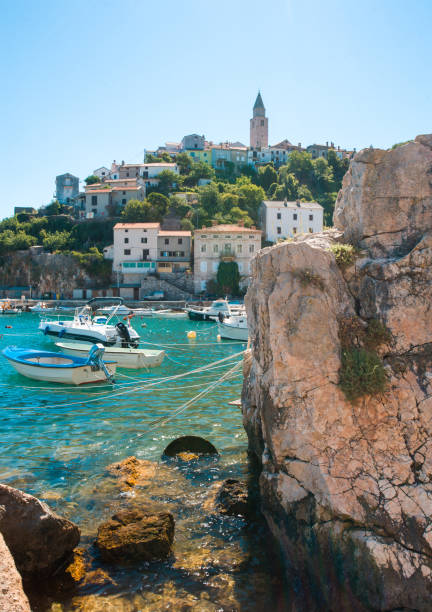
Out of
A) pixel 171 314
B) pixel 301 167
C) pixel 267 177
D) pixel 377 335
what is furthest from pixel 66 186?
pixel 377 335

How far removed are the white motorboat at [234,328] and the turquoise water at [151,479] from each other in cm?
1448

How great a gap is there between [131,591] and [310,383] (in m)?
3.84

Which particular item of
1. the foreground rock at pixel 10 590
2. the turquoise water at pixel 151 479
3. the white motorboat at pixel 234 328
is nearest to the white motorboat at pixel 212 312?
the white motorboat at pixel 234 328

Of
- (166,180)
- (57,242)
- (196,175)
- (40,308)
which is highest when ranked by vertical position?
(196,175)

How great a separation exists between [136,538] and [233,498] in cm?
223

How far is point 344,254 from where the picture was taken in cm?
720

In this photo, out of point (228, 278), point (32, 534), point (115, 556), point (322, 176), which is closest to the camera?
point (32, 534)

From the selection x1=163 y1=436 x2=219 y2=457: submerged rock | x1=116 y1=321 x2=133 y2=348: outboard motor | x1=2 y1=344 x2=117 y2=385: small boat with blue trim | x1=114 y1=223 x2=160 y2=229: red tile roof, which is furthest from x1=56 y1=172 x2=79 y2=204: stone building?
x1=163 y1=436 x2=219 y2=457: submerged rock

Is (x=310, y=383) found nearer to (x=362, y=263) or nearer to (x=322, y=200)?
(x=362, y=263)

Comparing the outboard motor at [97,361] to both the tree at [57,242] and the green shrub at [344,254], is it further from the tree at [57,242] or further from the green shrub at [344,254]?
the tree at [57,242]

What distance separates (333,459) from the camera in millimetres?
6293

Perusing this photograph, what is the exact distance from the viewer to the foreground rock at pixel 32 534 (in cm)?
678

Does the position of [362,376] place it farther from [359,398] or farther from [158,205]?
[158,205]

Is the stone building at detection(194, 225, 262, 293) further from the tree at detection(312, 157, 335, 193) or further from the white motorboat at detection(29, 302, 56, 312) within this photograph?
the tree at detection(312, 157, 335, 193)
